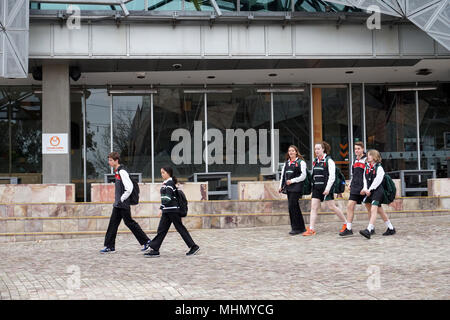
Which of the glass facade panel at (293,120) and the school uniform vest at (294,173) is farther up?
the glass facade panel at (293,120)

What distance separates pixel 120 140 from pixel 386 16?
10352mm

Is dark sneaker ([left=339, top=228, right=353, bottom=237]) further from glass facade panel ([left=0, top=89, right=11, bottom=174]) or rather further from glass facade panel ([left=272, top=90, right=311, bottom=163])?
glass facade panel ([left=0, top=89, right=11, bottom=174])

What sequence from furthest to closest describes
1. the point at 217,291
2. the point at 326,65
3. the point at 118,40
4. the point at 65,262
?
the point at 326,65
the point at 118,40
the point at 65,262
the point at 217,291

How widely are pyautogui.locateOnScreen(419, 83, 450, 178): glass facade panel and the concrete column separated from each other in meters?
13.5

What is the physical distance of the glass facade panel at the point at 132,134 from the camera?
20.3 m

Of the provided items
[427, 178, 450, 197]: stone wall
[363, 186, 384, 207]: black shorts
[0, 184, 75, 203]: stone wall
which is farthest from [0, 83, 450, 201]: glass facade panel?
[363, 186, 384, 207]: black shorts

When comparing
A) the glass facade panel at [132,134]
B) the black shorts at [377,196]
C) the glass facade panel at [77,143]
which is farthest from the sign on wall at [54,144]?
the black shorts at [377,196]

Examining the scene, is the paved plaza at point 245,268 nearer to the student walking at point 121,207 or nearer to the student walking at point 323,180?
the student walking at point 121,207

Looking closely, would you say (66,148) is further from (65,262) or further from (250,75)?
(65,262)

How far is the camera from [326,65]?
1788 cm

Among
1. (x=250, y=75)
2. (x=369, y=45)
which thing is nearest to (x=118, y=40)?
(x=250, y=75)

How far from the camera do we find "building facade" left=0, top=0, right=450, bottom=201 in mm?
16594

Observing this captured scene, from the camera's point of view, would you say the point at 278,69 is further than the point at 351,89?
No

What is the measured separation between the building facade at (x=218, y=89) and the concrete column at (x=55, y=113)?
0.03 m
